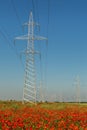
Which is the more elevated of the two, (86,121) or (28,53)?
(28,53)

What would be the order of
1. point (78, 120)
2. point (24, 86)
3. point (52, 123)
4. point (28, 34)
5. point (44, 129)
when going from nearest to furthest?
point (44, 129) < point (52, 123) < point (78, 120) < point (24, 86) < point (28, 34)

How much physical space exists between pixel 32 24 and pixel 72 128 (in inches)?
1468

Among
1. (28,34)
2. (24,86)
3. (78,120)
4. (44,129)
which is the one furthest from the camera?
(28,34)

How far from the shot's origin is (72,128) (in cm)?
1161

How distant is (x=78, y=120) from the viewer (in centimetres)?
1548

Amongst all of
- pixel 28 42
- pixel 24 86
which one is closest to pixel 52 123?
pixel 24 86

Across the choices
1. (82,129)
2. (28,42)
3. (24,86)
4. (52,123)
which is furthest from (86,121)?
(28,42)

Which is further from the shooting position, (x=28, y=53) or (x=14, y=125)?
(x=28, y=53)

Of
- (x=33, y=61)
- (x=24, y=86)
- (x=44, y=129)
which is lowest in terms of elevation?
(x=44, y=129)

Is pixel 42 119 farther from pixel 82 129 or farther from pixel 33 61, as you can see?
pixel 33 61

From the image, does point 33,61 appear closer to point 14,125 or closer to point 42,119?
point 42,119

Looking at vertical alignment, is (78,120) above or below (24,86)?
below

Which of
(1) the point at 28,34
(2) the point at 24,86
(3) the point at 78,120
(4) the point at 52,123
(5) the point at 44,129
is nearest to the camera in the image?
(5) the point at 44,129

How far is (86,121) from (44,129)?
12.6 ft
